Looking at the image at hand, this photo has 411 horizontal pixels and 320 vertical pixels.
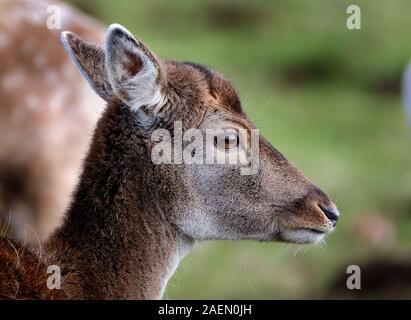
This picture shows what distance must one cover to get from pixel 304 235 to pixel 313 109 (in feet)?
25.0

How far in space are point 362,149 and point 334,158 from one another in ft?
1.66

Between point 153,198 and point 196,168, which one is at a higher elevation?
point 196,168

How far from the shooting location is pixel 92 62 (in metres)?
4.95

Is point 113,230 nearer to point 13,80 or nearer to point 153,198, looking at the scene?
point 153,198

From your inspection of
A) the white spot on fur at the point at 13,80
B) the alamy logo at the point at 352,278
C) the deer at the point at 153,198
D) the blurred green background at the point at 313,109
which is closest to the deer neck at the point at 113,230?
the deer at the point at 153,198

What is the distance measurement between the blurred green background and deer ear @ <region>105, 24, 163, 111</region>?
9.45 feet

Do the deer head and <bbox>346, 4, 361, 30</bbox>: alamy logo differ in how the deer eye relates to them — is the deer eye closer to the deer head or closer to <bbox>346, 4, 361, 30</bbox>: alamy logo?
the deer head

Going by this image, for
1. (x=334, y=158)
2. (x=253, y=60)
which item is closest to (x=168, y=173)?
(x=334, y=158)

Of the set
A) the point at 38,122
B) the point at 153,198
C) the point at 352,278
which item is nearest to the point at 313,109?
the point at 352,278

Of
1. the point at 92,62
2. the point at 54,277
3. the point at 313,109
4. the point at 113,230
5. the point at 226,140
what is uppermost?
the point at 313,109

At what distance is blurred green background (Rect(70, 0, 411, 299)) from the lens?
8773 mm

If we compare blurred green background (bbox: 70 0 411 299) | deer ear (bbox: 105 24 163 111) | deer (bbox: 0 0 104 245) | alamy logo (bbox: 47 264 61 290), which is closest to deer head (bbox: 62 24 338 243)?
deer ear (bbox: 105 24 163 111)

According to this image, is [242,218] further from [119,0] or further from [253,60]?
[119,0]
